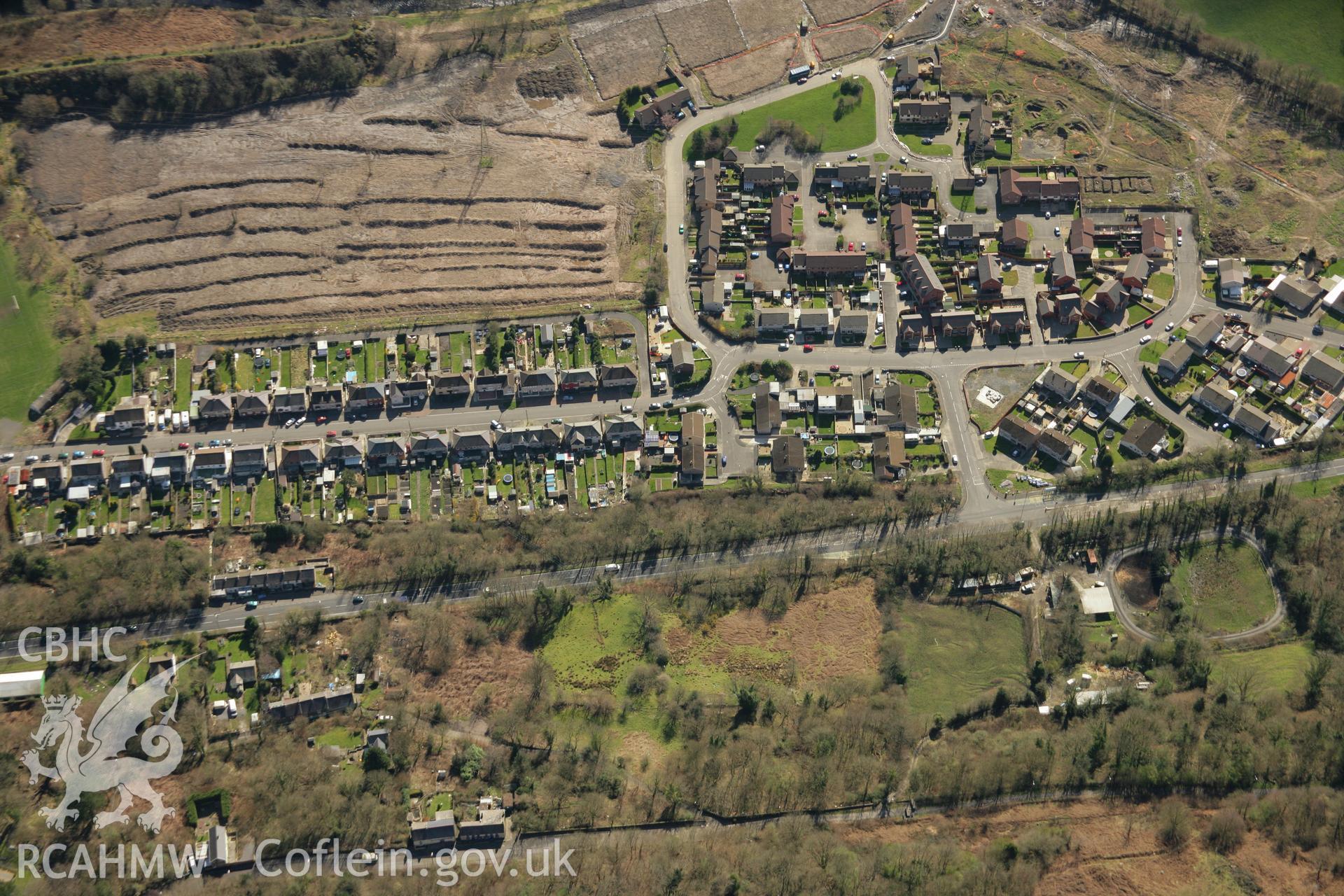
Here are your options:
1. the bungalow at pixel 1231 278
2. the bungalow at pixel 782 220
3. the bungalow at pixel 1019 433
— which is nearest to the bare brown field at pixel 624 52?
the bungalow at pixel 782 220

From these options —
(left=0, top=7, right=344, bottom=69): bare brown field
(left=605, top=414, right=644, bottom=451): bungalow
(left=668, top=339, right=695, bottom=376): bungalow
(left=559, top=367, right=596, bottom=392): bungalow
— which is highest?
(left=0, top=7, right=344, bottom=69): bare brown field

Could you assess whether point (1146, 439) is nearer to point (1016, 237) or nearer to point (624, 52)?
point (1016, 237)

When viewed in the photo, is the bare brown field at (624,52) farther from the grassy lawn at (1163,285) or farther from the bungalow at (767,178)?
the grassy lawn at (1163,285)

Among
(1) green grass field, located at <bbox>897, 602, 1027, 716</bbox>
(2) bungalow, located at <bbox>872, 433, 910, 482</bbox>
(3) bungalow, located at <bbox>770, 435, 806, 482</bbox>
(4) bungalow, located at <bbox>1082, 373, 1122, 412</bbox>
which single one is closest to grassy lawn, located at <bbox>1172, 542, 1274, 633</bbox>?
(4) bungalow, located at <bbox>1082, 373, 1122, 412</bbox>

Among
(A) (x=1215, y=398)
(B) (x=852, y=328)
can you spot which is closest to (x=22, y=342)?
(B) (x=852, y=328)

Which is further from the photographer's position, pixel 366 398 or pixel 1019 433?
pixel 366 398

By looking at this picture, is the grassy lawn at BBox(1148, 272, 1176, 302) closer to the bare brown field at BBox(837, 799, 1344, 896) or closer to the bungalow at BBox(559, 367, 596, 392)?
the bare brown field at BBox(837, 799, 1344, 896)

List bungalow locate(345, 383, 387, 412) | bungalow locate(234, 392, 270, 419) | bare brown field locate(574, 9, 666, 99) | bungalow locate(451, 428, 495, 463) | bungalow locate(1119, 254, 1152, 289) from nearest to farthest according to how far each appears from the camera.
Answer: bungalow locate(451, 428, 495, 463) < bungalow locate(234, 392, 270, 419) < bungalow locate(345, 383, 387, 412) < bungalow locate(1119, 254, 1152, 289) < bare brown field locate(574, 9, 666, 99)
